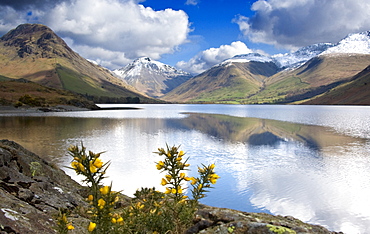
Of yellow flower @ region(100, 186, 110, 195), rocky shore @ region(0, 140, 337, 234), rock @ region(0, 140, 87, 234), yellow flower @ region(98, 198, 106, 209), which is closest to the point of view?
yellow flower @ region(100, 186, 110, 195)

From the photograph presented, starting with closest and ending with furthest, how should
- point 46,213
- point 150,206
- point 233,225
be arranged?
1. point 233,225
2. point 150,206
3. point 46,213

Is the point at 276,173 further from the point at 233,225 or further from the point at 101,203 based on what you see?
the point at 101,203

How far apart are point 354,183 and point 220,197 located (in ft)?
35.6

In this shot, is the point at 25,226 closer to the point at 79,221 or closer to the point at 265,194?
the point at 79,221

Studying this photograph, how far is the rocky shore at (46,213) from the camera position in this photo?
5.44 m

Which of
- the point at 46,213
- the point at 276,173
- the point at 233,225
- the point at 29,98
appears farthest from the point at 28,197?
the point at 29,98

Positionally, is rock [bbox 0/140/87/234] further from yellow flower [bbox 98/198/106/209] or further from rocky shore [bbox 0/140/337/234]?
yellow flower [bbox 98/198/106/209]

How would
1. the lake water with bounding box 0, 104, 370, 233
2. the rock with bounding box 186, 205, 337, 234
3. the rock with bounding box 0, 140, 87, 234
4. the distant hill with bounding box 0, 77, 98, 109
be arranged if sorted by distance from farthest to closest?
the distant hill with bounding box 0, 77, 98, 109 < the lake water with bounding box 0, 104, 370, 233 < the rock with bounding box 0, 140, 87, 234 < the rock with bounding box 186, 205, 337, 234

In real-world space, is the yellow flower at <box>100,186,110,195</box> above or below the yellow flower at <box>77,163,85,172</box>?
below

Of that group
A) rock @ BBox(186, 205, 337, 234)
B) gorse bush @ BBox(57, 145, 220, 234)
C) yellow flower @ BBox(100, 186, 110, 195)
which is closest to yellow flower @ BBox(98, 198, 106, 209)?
gorse bush @ BBox(57, 145, 220, 234)

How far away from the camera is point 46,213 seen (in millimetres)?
7758

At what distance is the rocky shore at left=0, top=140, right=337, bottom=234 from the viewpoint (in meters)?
5.44

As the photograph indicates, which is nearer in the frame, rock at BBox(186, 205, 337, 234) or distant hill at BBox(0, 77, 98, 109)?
rock at BBox(186, 205, 337, 234)

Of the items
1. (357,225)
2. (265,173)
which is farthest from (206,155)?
(357,225)
